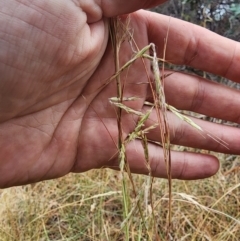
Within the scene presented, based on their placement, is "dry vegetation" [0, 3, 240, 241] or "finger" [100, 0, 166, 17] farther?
"dry vegetation" [0, 3, 240, 241]

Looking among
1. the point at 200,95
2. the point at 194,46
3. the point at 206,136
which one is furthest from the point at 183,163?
the point at 194,46

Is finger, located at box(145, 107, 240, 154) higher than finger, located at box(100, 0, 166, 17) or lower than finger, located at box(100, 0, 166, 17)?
lower

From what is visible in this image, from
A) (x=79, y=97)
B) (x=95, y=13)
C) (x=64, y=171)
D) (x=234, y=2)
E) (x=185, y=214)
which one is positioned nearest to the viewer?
(x=95, y=13)

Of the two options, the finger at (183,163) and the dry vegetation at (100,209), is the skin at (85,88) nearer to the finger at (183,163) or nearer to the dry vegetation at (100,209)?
the finger at (183,163)

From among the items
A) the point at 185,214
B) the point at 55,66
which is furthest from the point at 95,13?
the point at 185,214

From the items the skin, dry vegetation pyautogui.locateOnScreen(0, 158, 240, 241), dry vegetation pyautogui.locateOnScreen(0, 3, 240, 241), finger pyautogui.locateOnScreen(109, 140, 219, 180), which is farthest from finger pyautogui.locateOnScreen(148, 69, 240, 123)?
dry vegetation pyautogui.locateOnScreen(0, 158, 240, 241)

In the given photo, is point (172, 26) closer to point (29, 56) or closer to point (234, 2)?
point (29, 56)

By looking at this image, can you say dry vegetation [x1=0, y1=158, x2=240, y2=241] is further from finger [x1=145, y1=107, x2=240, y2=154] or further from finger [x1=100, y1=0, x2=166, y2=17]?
finger [x1=100, y1=0, x2=166, y2=17]

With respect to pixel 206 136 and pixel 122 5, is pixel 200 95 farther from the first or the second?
pixel 122 5
